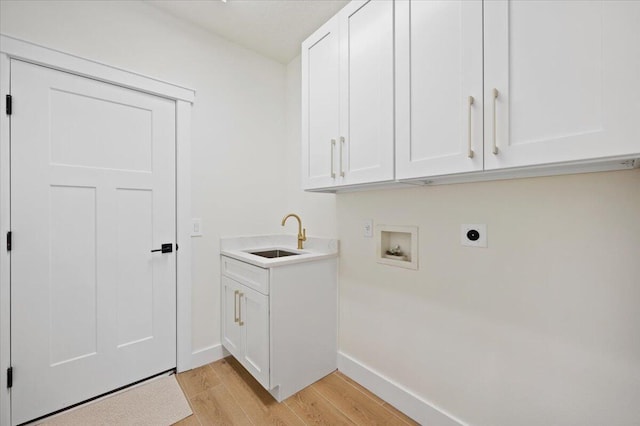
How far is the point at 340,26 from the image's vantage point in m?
1.58

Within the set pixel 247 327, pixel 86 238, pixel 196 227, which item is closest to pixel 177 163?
pixel 196 227

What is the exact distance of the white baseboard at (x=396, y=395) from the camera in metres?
1.44

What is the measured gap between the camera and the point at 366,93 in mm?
1434

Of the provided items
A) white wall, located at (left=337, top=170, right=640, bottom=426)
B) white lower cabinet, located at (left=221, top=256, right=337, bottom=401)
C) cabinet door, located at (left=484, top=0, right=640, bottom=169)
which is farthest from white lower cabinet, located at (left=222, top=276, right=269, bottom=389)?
cabinet door, located at (left=484, top=0, right=640, bottom=169)

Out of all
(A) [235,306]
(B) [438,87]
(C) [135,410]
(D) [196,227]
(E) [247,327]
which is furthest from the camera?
(D) [196,227]

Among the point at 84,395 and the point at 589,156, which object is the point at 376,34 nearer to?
the point at 589,156

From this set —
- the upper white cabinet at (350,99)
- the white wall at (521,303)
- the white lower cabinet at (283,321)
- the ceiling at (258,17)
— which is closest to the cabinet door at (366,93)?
the upper white cabinet at (350,99)

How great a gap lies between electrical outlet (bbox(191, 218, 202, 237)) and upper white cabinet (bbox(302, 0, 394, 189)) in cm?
91

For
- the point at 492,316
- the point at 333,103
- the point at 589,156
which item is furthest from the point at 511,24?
the point at 492,316

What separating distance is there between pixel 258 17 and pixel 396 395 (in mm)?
2728

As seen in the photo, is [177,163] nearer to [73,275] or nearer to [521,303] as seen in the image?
[73,275]

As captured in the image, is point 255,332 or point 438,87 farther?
point 255,332

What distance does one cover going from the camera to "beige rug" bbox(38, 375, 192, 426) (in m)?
1.50

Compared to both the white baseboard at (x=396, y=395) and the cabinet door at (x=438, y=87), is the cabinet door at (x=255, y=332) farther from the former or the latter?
the cabinet door at (x=438, y=87)
